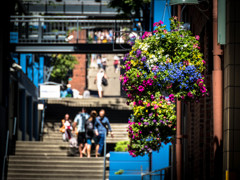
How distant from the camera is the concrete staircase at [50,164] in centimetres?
2122

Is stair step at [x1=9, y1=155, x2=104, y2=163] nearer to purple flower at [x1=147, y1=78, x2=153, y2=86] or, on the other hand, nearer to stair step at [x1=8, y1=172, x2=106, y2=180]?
stair step at [x1=8, y1=172, x2=106, y2=180]

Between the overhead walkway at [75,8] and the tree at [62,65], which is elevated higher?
the overhead walkway at [75,8]

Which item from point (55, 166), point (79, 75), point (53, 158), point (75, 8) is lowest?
point (55, 166)

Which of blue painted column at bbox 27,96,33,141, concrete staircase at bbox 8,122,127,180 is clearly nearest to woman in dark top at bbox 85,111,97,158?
concrete staircase at bbox 8,122,127,180

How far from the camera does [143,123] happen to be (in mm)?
14047

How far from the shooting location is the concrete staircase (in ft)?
69.6

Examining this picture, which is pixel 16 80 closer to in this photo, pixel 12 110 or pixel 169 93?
pixel 12 110

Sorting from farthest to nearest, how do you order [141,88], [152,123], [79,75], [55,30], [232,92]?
[79,75], [55,30], [152,123], [141,88], [232,92]

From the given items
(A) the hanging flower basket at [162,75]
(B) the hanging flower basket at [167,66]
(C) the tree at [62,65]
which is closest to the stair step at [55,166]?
(A) the hanging flower basket at [162,75]

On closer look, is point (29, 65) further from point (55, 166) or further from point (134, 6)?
point (55, 166)

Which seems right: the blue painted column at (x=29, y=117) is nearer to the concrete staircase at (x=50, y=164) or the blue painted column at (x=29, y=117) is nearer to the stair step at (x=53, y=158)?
the concrete staircase at (x=50, y=164)

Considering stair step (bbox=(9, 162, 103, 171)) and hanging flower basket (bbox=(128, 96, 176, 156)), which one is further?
stair step (bbox=(9, 162, 103, 171))

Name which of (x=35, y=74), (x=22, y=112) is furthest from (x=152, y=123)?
(x=35, y=74)

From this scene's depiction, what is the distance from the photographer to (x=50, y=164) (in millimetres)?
22000
